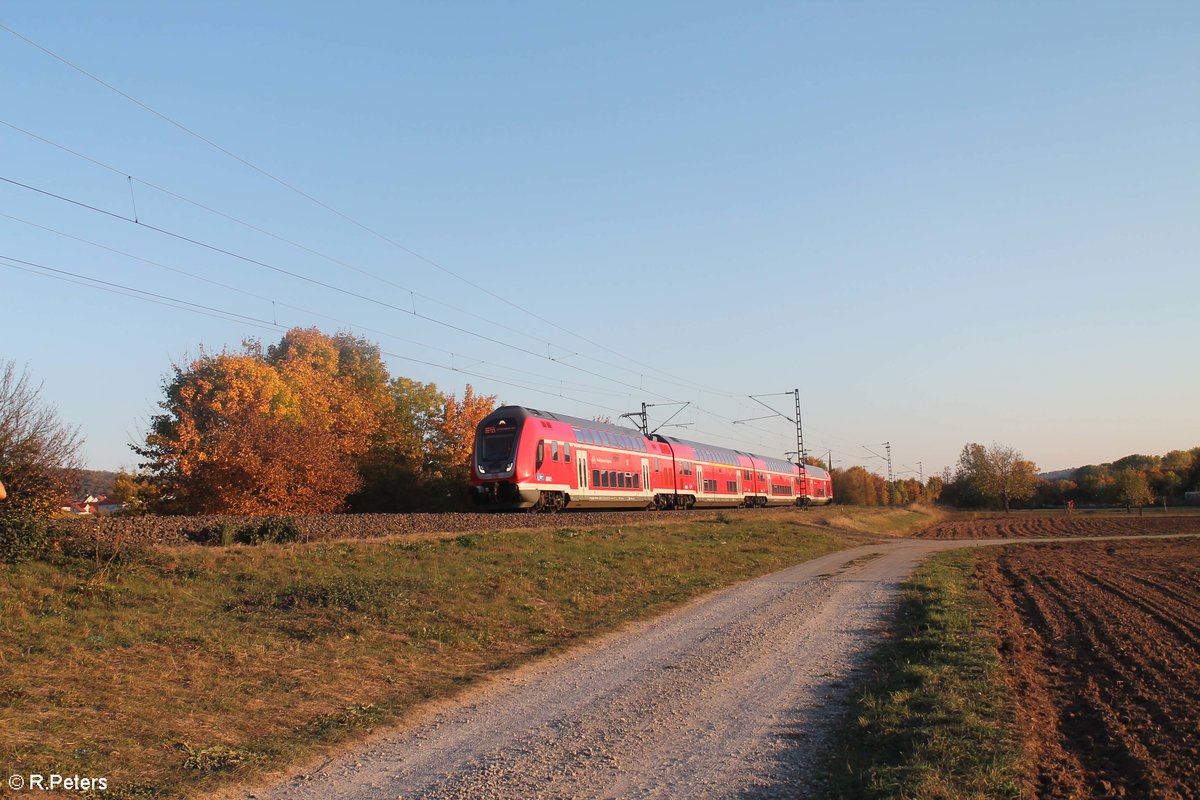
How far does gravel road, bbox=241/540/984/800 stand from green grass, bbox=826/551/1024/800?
39cm

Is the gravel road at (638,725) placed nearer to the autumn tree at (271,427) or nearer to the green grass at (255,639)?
the green grass at (255,639)

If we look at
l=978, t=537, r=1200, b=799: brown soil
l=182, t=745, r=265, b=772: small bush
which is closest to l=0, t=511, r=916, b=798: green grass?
l=182, t=745, r=265, b=772: small bush

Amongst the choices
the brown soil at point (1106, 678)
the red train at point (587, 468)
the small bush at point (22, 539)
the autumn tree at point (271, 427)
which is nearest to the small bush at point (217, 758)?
the brown soil at point (1106, 678)

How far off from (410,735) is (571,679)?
287 cm

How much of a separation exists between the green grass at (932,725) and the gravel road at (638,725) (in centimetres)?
39

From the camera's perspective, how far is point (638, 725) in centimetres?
880

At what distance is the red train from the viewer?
31.6m

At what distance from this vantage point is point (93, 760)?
7.27m

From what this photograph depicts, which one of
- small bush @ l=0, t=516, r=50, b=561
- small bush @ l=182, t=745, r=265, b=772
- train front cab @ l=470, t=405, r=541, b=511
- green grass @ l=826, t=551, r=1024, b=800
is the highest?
train front cab @ l=470, t=405, r=541, b=511

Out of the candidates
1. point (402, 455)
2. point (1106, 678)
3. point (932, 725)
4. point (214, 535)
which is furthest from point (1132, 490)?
point (932, 725)

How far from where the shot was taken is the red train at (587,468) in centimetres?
3162

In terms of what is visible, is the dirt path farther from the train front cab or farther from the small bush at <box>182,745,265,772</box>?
the train front cab

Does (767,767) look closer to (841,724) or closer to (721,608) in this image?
(841,724)

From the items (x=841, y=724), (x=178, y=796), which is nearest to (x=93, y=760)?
(x=178, y=796)
